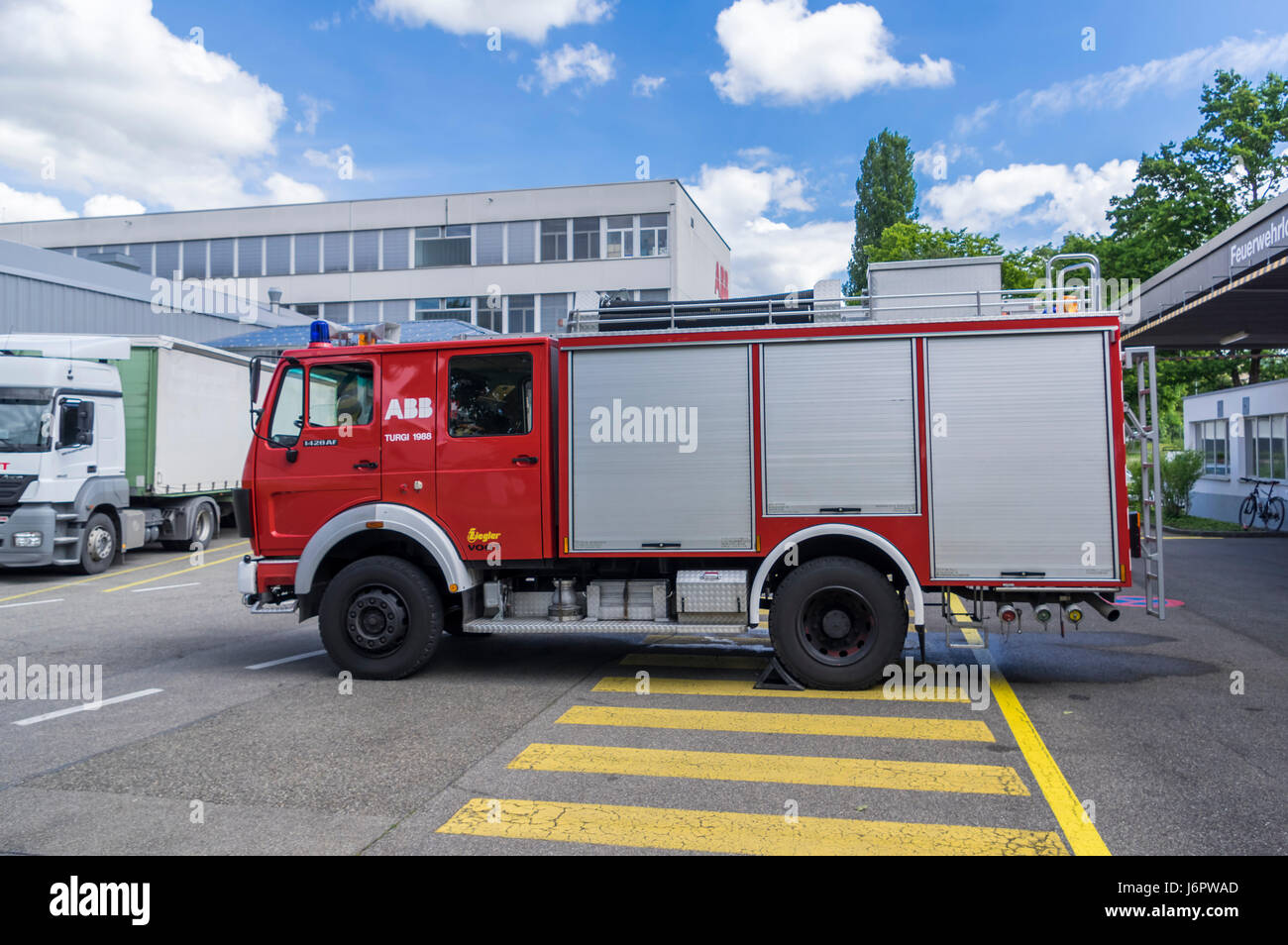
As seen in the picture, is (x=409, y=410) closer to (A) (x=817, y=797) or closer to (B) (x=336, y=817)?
(B) (x=336, y=817)

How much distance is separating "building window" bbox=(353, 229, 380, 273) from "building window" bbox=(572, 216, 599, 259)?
1003cm

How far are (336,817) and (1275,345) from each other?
25482 mm

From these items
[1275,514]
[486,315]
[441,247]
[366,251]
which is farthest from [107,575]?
[366,251]

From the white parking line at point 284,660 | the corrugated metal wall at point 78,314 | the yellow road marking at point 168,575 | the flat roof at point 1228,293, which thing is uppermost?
the corrugated metal wall at point 78,314

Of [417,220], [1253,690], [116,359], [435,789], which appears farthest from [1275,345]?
[417,220]

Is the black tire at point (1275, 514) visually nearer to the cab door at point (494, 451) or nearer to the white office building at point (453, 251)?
the cab door at point (494, 451)

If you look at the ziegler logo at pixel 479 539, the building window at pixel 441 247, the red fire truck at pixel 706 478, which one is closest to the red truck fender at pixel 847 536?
the red fire truck at pixel 706 478

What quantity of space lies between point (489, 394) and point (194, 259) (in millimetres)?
45351

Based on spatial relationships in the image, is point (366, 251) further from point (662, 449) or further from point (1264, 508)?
point (662, 449)

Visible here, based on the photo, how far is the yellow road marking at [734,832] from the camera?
4.07 metres

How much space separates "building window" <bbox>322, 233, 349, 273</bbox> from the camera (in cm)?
4362

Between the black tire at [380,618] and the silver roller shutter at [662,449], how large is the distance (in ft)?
4.60

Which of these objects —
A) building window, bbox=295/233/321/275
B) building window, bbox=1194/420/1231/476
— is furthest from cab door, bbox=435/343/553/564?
building window, bbox=295/233/321/275

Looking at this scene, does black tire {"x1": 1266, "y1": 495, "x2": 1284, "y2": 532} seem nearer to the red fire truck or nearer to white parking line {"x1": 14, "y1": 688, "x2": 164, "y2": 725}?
the red fire truck
